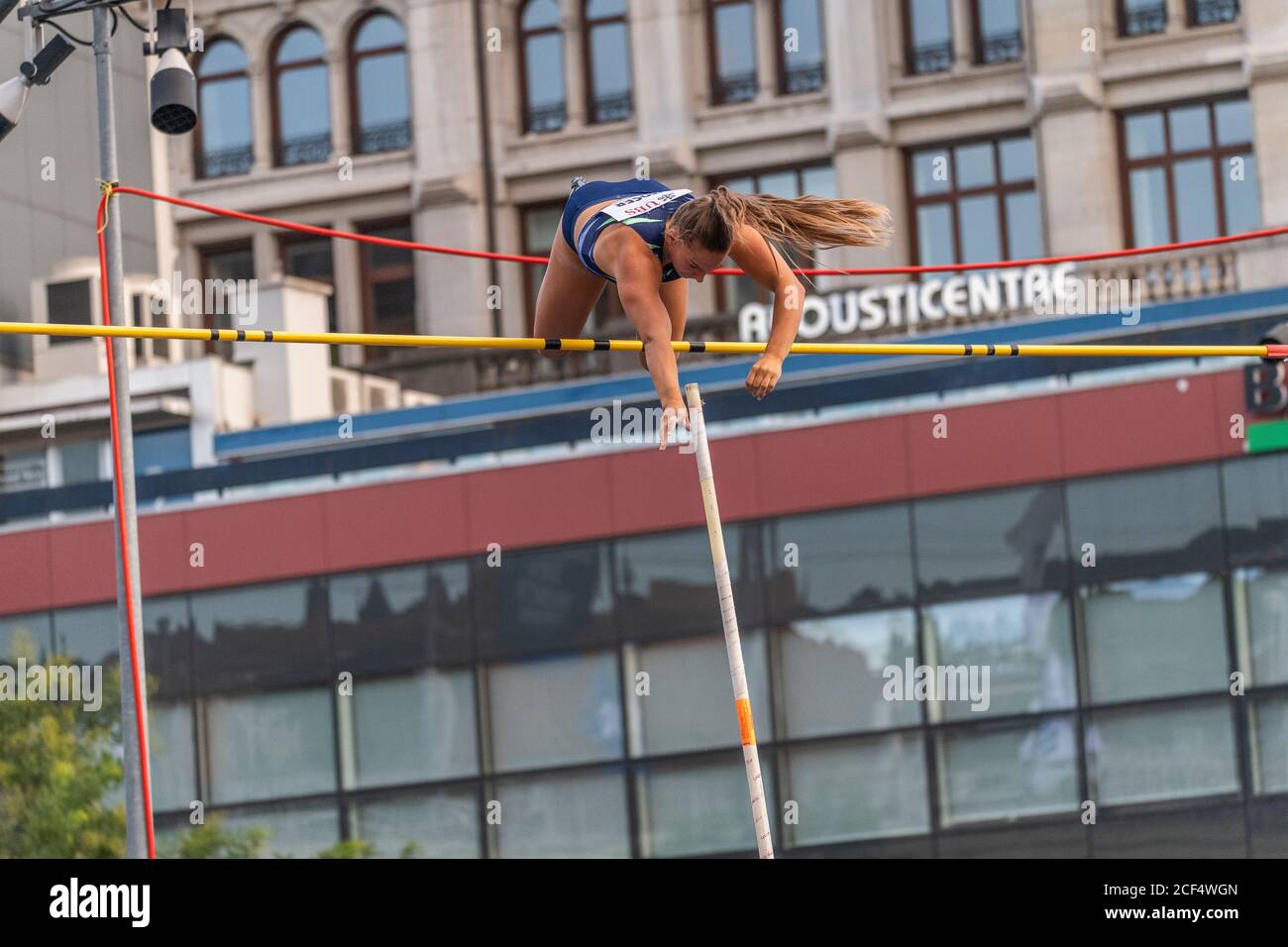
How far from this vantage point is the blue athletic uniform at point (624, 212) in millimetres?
12000

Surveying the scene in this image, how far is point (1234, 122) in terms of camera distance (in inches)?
1353

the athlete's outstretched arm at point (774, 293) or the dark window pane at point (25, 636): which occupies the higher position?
the athlete's outstretched arm at point (774, 293)

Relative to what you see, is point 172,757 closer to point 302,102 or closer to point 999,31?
point 302,102

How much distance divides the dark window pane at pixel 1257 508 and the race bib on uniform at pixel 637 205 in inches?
645

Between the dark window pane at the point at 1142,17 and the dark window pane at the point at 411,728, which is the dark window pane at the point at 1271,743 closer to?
the dark window pane at the point at 411,728

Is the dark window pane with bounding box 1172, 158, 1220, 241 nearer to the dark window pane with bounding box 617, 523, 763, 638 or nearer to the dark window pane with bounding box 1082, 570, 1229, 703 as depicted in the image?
the dark window pane with bounding box 1082, 570, 1229, 703

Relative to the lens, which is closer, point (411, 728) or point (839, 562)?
point (839, 562)

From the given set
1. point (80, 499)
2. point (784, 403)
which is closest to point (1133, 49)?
point (784, 403)

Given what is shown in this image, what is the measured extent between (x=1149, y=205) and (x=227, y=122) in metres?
15.3

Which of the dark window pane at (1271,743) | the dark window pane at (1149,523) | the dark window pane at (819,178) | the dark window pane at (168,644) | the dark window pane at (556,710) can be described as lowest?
the dark window pane at (1271,743)

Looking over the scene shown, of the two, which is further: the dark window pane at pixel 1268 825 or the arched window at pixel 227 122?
the arched window at pixel 227 122

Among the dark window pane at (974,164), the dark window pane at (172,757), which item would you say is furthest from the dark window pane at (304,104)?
the dark window pane at (172,757)

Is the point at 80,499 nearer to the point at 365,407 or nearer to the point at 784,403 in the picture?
the point at 365,407

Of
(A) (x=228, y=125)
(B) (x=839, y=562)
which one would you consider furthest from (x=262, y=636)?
(A) (x=228, y=125)
